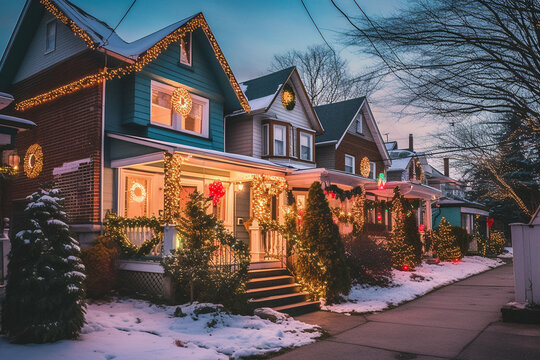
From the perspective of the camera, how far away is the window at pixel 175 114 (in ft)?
45.0

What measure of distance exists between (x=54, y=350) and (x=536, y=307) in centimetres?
859

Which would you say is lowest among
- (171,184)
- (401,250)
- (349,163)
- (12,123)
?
(401,250)

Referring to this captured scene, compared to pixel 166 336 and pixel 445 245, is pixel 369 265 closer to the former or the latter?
pixel 166 336

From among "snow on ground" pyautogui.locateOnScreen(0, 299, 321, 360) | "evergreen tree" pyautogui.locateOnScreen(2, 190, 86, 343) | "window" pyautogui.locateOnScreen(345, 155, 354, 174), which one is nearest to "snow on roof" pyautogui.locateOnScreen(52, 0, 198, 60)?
"evergreen tree" pyautogui.locateOnScreen(2, 190, 86, 343)

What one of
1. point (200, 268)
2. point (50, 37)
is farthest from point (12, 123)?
point (50, 37)

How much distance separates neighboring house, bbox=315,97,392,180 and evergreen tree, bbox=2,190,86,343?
16911 mm

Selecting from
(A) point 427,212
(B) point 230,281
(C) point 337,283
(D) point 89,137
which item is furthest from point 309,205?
(A) point 427,212

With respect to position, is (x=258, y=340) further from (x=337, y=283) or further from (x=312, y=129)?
(x=312, y=129)

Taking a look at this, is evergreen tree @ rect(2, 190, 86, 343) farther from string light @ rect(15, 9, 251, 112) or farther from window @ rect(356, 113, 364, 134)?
window @ rect(356, 113, 364, 134)

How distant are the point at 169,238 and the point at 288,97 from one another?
36.3 feet

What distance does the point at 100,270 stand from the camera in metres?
9.45

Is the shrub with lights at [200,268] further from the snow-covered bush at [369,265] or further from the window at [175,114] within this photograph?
the window at [175,114]

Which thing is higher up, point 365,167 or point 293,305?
point 365,167

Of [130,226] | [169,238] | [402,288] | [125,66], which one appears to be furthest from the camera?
[402,288]
